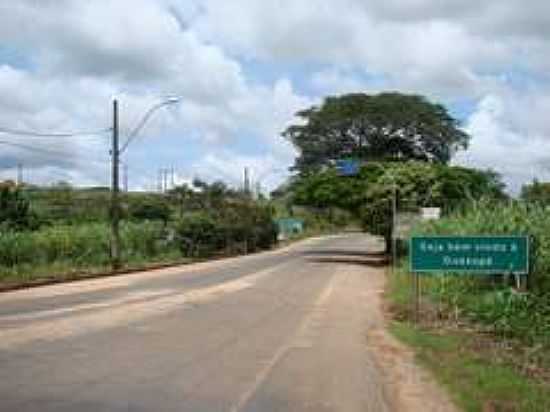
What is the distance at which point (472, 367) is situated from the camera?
15.8 meters

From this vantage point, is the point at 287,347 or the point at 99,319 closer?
the point at 287,347

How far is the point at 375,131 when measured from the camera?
10262 cm

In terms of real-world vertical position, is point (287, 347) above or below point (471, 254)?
below

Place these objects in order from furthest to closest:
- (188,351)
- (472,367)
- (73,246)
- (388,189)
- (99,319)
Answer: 1. (388,189)
2. (73,246)
3. (99,319)
4. (188,351)
5. (472,367)

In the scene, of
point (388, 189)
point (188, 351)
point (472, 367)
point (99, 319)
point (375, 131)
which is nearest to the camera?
point (472, 367)

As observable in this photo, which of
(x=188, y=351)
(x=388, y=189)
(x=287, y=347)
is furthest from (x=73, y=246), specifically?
(x=188, y=351)

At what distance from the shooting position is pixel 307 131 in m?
106

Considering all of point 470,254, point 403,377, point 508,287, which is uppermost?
point 470,254

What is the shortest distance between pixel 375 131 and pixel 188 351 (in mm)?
86345

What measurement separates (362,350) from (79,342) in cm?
482

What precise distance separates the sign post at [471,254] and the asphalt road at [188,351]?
1.99 metres

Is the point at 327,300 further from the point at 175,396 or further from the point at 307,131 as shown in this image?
the point at 307,131

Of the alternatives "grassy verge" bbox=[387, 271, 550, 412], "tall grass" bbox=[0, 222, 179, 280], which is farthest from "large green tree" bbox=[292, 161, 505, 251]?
"grassy verge" bbox=[387, 271, 550, 412]

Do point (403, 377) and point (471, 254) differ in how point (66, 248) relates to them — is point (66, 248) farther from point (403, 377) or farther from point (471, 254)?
point (403, 377)
